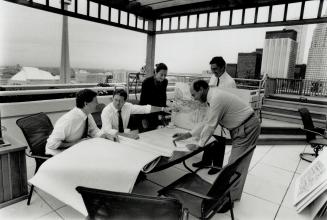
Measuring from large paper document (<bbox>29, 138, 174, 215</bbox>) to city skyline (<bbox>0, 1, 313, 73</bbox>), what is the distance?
313 centimetres

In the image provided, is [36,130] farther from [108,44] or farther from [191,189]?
[108,44]

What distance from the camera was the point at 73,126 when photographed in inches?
86.4

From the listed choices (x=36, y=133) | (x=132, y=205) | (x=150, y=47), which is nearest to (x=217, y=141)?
(x=132, y=205)

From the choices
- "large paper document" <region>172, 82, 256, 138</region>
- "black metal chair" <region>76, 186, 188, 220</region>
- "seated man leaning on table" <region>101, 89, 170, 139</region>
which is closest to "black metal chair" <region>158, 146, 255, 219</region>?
"black metal chair" <region>76, 186, 188, 220</region>

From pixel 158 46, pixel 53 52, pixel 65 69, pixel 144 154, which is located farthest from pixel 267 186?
pixel 53 52

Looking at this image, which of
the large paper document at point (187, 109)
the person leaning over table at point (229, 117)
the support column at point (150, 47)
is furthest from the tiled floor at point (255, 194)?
the support column at point (150, 47)

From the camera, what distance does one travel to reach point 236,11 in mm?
4637

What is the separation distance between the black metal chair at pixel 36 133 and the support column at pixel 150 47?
449 centimetres

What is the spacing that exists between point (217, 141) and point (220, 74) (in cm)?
140

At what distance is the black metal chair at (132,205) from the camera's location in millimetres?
916

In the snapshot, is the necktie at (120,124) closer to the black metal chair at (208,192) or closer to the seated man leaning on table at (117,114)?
the seated man leaning on table at (117,114)

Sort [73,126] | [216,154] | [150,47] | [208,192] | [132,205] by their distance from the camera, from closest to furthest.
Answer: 1. [132,205]
2. [208,192]
3. [73,126]
4. [216,154]
5. [150,47]

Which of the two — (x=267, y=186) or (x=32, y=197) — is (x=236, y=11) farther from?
(x=32, y=197)

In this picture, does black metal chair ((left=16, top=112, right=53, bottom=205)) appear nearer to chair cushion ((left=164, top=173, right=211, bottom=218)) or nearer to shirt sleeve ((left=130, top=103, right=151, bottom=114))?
shirt sleeve ((left=130, top=103, right=151, bottom=114))
